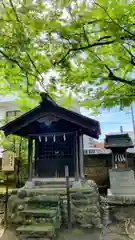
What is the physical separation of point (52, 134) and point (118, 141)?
4.26m

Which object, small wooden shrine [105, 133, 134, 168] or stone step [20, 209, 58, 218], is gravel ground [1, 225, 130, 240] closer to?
stone step [20, 209, 58, 218]

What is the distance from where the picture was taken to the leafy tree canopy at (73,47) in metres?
2.61

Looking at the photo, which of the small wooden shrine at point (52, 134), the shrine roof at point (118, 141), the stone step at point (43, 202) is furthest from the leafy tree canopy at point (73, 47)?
the shrine roof at point (118, 141)

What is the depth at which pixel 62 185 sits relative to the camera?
6504 millimetres

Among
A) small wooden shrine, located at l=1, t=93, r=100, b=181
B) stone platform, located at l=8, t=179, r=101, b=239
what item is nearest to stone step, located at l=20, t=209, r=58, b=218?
stone platform, located at l=8, t=179, r=101, b=239

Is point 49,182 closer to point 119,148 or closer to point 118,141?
point 119,148

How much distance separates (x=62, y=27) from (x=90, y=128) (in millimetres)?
4062

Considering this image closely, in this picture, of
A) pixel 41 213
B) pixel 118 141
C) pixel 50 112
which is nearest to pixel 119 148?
pixel 118 141

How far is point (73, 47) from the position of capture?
140 inches

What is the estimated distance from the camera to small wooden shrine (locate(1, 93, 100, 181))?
6.51 metres

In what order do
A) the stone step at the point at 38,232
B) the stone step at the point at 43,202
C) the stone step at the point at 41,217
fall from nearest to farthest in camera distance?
the stone step at the point at 38,232
the stone step at the point at 41,217
the stone step at the point at 43,202

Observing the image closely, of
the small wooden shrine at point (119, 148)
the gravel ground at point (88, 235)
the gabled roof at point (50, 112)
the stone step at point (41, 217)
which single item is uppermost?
the gabled roof at point (50, 112)

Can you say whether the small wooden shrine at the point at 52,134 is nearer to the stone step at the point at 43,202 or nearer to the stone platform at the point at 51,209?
the stone platform at the point at 51,209

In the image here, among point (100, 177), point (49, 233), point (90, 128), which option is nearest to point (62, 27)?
point (90, 128)
